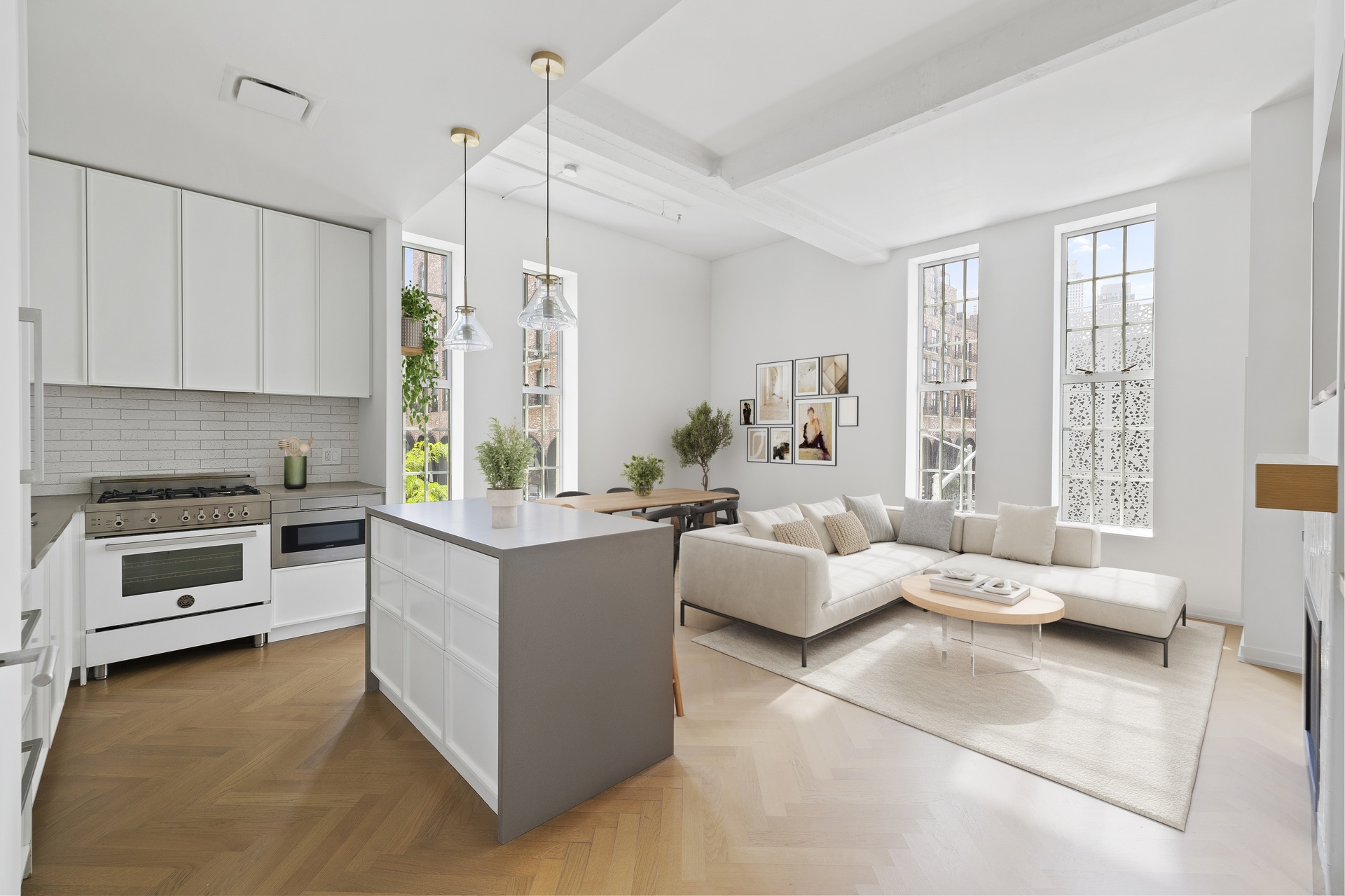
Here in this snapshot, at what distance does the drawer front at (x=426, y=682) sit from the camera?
2.39 meters

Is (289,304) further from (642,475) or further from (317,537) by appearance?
(642,475)

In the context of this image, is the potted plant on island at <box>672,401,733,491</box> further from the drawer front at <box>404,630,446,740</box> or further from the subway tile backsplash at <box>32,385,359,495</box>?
the drawer front at <box>404,630,446,740</box>

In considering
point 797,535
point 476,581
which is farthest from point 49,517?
point 797,535

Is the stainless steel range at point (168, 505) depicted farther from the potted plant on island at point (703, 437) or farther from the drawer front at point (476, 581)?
the potted plant on island at point (703, 437)

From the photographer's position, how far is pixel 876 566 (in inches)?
174

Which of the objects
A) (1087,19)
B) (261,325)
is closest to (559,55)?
(1087,19)

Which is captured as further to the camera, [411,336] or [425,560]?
[411,336]

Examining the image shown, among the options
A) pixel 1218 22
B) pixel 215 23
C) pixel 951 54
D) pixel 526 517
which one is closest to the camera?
pixel 215 23

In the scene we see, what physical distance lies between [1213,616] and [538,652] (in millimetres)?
5066

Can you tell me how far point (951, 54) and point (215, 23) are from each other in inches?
132

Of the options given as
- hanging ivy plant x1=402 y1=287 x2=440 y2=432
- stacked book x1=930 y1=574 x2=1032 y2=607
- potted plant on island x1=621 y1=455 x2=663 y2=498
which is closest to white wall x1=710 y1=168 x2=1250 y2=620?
stacked book x1=930 y1=574 x2=1032 y2=607

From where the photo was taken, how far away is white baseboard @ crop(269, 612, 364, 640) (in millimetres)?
3828

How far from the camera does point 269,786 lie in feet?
7.55

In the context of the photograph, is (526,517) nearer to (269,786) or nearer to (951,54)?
(269,786)
